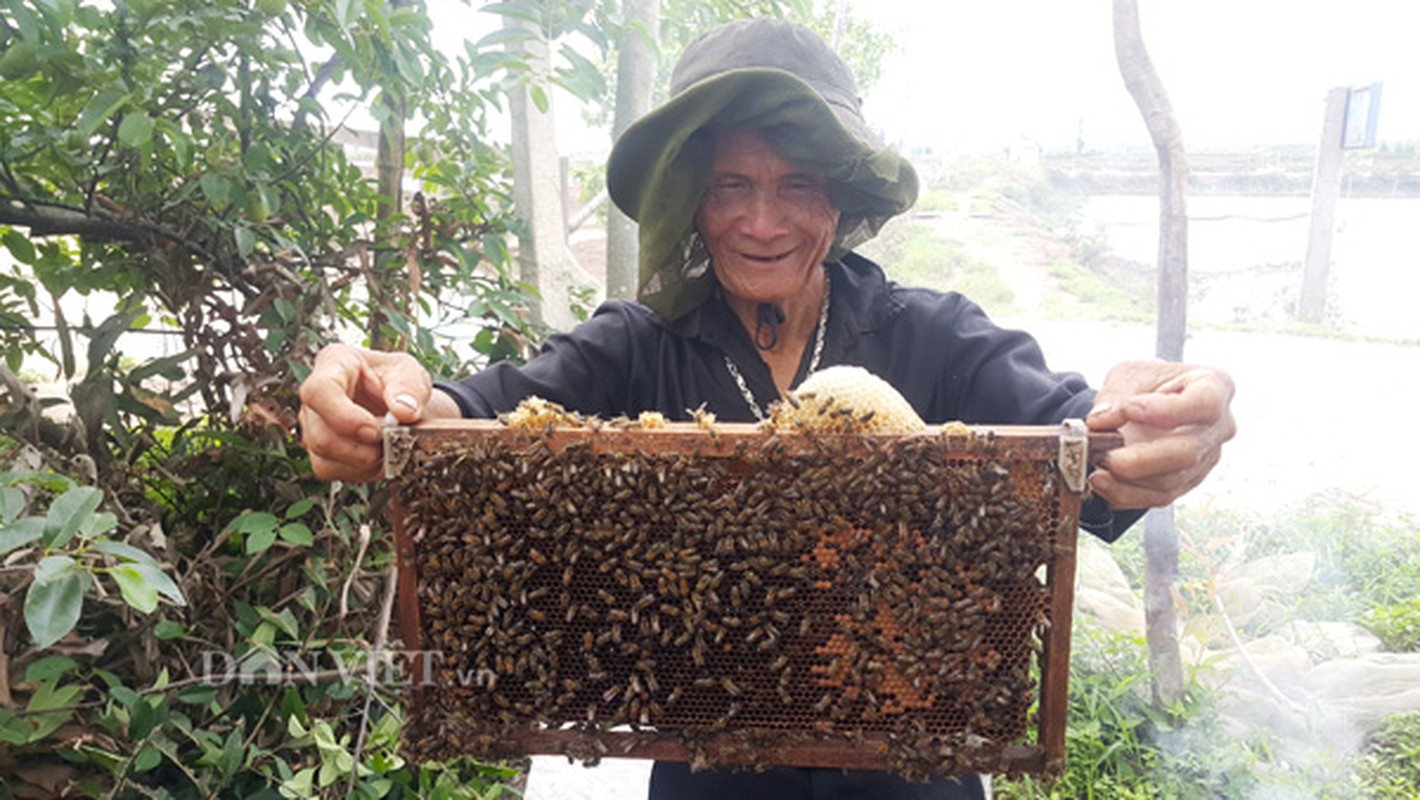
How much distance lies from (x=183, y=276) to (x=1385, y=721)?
5233 millimetres

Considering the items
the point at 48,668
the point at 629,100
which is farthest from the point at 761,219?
Answer: the point at 629,100

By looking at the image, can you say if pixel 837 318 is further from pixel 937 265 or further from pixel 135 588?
pixel 937 265

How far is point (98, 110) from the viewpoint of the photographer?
217 centimetres

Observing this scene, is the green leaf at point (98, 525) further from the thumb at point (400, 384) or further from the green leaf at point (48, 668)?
the green leaf at point (48, 668)

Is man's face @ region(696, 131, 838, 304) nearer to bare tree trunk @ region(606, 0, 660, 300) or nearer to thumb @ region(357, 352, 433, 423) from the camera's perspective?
thumb @ region(357, 352, 433, 423)

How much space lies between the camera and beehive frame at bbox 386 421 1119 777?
1.76m

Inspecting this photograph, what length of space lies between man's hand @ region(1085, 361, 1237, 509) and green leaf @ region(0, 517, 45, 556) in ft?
6.34

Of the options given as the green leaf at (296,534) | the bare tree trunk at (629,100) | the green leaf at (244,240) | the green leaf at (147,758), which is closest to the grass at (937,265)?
the bare tree trunk at (629,100)

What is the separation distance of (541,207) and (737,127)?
2486 mm

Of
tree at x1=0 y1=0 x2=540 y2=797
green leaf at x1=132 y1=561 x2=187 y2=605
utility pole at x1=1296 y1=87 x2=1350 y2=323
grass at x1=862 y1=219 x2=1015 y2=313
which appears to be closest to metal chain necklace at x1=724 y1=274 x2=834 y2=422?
tree at x1=0 y1=0 x2=540 y2=797

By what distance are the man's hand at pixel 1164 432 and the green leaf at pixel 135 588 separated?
1.76 meters

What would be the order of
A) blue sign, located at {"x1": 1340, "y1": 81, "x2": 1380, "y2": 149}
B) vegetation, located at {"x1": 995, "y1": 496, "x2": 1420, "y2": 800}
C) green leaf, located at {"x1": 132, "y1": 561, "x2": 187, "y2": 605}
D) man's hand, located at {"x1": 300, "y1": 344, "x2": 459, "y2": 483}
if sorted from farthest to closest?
blue sign, located at {"x1": 1340, "y1": 81, "x2": 1380, "y2": 149}
vegetation, located at {"x1": 995, "y1": 496, "x2": 1420, "y2": 800}
man's hand, located at {"x1": 300, "y1": 344, "x2": 459, "y2": 483}
green leaf, located at {"x1": 132, "y1": 561, "x2": 187, "y2": 605}

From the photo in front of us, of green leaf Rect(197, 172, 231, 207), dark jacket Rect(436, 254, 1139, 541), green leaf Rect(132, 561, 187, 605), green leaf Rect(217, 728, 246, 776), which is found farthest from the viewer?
green leaf Rect(197, 172, 231, 207)

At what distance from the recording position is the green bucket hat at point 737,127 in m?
2.21
